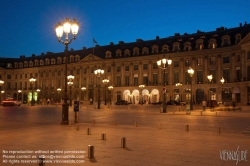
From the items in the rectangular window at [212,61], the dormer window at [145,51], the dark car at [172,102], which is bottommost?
the dark car at [172,102]

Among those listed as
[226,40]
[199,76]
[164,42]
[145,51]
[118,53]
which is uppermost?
[164,42]

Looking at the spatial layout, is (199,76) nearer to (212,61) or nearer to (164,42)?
(212,61)

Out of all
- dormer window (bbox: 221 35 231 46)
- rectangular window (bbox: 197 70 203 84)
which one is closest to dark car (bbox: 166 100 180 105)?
rectangular window (bbox: 197 70 203 84)

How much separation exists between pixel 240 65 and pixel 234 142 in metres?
49.4

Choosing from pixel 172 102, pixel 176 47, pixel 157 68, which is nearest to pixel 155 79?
pixel 157 68

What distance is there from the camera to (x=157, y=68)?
2741 inches

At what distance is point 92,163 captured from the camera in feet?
26.0

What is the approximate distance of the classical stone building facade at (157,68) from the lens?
58281mm

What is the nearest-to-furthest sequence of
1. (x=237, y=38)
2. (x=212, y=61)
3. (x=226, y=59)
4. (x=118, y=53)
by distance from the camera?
(x=237, y=38), (x=226, y=59), (x=212, y=61), (x=118, y=53)

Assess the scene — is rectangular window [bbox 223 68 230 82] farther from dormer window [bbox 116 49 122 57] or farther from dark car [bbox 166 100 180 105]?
dormer window [bbox 116 49 122 57]

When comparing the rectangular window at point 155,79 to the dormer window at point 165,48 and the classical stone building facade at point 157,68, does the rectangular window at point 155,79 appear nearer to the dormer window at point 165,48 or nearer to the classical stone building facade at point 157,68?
the classical stone building facade at point 157,68

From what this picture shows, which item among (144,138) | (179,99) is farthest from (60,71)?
(144,138)

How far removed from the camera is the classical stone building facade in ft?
191

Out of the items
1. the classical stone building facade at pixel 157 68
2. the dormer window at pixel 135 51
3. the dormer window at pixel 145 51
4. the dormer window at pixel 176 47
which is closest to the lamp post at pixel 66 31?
the classical stone building facade at pixel 157 68
